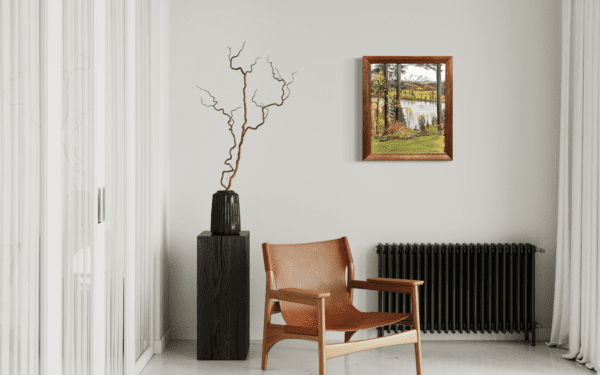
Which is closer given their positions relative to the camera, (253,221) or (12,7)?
(12,7)

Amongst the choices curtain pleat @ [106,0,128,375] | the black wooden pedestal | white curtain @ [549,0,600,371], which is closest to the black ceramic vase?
the black wooden pedestal

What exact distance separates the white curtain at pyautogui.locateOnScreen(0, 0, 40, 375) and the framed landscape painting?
7.67ft

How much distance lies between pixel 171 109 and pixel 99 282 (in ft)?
5.42

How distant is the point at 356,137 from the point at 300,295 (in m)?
1.40

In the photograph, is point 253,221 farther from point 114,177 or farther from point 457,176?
point 457,176

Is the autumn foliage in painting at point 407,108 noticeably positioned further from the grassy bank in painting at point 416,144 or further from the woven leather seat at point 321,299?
the woven leather seat at point 321,299

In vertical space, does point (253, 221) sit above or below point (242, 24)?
below

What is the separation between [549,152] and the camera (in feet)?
11.6

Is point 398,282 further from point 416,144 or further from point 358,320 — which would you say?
point 416,144

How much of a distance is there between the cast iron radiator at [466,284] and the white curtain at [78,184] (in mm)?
2009

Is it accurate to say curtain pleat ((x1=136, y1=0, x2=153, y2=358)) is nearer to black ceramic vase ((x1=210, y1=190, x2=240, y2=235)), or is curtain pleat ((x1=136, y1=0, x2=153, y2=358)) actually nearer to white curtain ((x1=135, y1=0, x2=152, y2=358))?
white curtain ((x1=135, y1=0, x2=152, y2=358))

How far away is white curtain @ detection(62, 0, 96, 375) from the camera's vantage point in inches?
72.3

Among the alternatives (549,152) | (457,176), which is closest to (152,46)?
(457,176)

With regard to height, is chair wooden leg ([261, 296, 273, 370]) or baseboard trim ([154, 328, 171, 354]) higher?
chair wooden leg ([261, 296, 273, 370])
